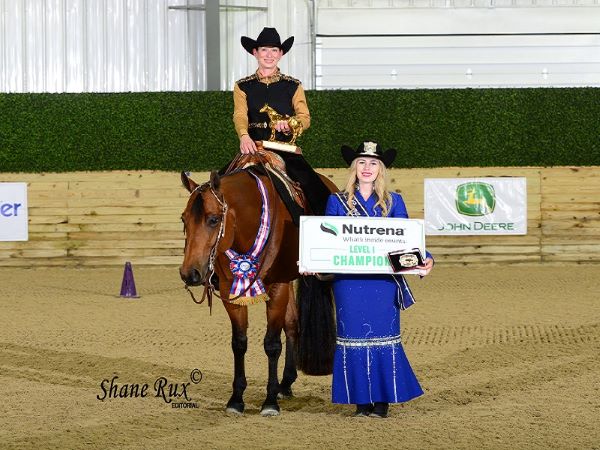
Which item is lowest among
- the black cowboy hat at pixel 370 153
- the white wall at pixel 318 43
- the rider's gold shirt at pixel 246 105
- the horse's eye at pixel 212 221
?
the horse's eye at pixel 212 221

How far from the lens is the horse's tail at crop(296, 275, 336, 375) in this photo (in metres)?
7.10

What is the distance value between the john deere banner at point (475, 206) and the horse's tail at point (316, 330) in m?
9.81

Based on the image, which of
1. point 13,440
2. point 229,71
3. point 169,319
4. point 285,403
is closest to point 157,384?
point 285,403

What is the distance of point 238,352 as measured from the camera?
6.64m

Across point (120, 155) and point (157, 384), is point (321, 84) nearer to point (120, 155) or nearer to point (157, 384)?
point (120, 155)

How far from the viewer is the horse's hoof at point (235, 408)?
6.49 meters

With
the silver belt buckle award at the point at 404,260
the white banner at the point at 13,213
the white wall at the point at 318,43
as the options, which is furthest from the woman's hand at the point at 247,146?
the white wall at the point at 318,43

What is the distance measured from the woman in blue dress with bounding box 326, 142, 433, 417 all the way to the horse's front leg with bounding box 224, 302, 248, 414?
22.4 inches

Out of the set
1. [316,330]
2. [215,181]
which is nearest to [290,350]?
[316,330]

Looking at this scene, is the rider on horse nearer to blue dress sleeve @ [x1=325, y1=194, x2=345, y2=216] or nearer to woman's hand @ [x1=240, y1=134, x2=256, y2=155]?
woman's hand @ [x1=240, y1=134, x2=256, y2=155]

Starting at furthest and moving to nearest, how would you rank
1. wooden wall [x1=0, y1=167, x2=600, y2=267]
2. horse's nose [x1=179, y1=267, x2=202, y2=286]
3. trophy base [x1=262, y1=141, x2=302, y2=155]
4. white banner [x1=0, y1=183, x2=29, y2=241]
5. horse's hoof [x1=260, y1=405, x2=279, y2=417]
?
1. wooden wall [x1=0, y1=167, x2=600, y2=267]
2. white banner [x1=0, y1=183, x2=29, y2=241]
3. trophy base [x1=262, y1=141, x2=302, y2=155]
4. horse's hoof [x1=260, y1=405, x2=279, y2=417]
5. horse's nose [x1=179, y1=267, x2=202, y2=286]

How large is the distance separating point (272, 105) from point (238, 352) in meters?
1.71

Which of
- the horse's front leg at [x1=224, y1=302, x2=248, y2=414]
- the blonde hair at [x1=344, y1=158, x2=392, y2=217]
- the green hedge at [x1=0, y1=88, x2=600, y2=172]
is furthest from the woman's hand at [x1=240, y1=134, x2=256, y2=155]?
the green hedge at [x1=0, y1=88, x2=600, y2=172]

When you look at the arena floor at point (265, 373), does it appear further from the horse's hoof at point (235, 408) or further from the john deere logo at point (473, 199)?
the john deere logo at point (473, 199)
